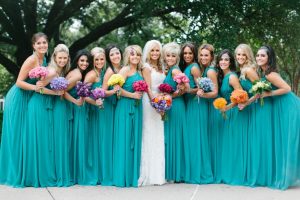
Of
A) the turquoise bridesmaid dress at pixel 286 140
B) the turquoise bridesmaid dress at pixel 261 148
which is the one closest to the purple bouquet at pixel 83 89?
the turquoise bridesmaid dress at pixel 261 148

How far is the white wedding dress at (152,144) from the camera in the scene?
8.38 meters

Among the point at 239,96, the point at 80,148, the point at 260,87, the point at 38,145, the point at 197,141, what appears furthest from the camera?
the point at 197,141

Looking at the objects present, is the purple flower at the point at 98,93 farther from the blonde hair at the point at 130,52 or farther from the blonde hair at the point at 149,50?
A: the blonde hair at the point at 149,50

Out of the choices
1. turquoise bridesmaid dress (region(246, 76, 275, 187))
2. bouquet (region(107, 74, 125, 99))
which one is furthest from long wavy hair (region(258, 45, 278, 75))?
bouquet (region(107, 74, 125, 99))

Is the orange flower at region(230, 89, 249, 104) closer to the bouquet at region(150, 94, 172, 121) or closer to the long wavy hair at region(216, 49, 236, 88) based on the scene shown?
the long wavy hair at region(216, 49, 236, 88)

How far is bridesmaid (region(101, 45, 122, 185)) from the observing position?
8.38m

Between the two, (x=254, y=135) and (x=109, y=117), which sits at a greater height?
(x=109, y=117)

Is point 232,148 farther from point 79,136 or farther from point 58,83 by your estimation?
point 58,83

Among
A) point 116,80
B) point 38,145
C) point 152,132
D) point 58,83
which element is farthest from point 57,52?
point 152,132

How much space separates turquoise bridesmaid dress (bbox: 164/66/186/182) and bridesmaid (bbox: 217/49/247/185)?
696mm

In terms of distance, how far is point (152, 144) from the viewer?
333 inches

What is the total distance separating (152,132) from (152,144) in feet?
0.70

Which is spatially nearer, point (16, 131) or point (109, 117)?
point (16, 131)

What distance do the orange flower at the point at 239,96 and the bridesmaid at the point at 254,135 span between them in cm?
21
